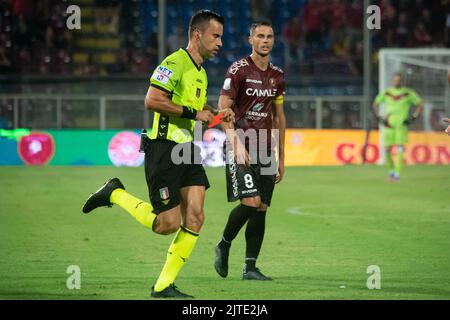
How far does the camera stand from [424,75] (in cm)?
2705

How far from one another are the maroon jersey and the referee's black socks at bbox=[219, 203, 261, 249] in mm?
731

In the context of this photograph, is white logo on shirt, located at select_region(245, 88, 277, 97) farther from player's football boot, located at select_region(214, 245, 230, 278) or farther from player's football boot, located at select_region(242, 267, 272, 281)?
player's football boot, located at select_region(242, 267, 272, 281)

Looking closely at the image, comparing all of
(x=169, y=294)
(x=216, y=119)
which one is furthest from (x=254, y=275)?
(x=216, y=119)

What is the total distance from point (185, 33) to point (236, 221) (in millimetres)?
20487

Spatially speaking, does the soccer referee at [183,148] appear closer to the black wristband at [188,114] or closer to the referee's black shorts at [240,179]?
the black wristband at [188,114]

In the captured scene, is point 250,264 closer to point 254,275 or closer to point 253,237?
point 254,275

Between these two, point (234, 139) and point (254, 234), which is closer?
point (234, 139)

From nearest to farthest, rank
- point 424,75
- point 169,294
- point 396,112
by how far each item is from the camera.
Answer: point 169,294, point 396,112, point 424,75

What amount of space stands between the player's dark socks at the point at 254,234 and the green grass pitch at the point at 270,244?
285 millimetres

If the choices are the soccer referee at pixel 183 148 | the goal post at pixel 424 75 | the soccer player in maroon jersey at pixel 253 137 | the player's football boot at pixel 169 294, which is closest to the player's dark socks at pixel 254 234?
the soccer player in maroon jersey at pixel 253 137

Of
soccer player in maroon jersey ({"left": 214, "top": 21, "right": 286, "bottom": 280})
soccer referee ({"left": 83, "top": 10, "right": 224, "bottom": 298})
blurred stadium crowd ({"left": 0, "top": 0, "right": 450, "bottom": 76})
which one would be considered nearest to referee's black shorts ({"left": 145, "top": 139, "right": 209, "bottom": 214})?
soccer referee ({"left": 83, "top": 10, "right": 224, "bottom": 298})

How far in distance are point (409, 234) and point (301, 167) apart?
12.4 metres
